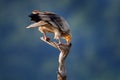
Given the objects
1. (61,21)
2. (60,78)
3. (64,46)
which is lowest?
(60,78)

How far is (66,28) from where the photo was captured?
2459 millimetres

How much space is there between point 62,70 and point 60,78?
0.17 ft

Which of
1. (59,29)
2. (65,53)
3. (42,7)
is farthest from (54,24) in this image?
(42,7)

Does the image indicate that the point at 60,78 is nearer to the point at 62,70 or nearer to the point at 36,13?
the point at 62,70

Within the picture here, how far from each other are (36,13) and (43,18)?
5cm

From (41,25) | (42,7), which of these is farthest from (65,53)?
(42,7)

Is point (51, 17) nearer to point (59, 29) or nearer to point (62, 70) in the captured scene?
point (59, 29)

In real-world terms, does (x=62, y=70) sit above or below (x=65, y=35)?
below

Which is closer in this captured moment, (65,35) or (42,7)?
(65,35)

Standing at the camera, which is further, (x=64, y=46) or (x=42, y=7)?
(x=42, y=7)

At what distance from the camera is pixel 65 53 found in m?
2.49

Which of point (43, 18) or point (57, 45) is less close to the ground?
point (43, 18)

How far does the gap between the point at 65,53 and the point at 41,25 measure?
0.23m

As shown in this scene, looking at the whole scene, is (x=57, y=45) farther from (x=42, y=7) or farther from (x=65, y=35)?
(x=42, y=7)
